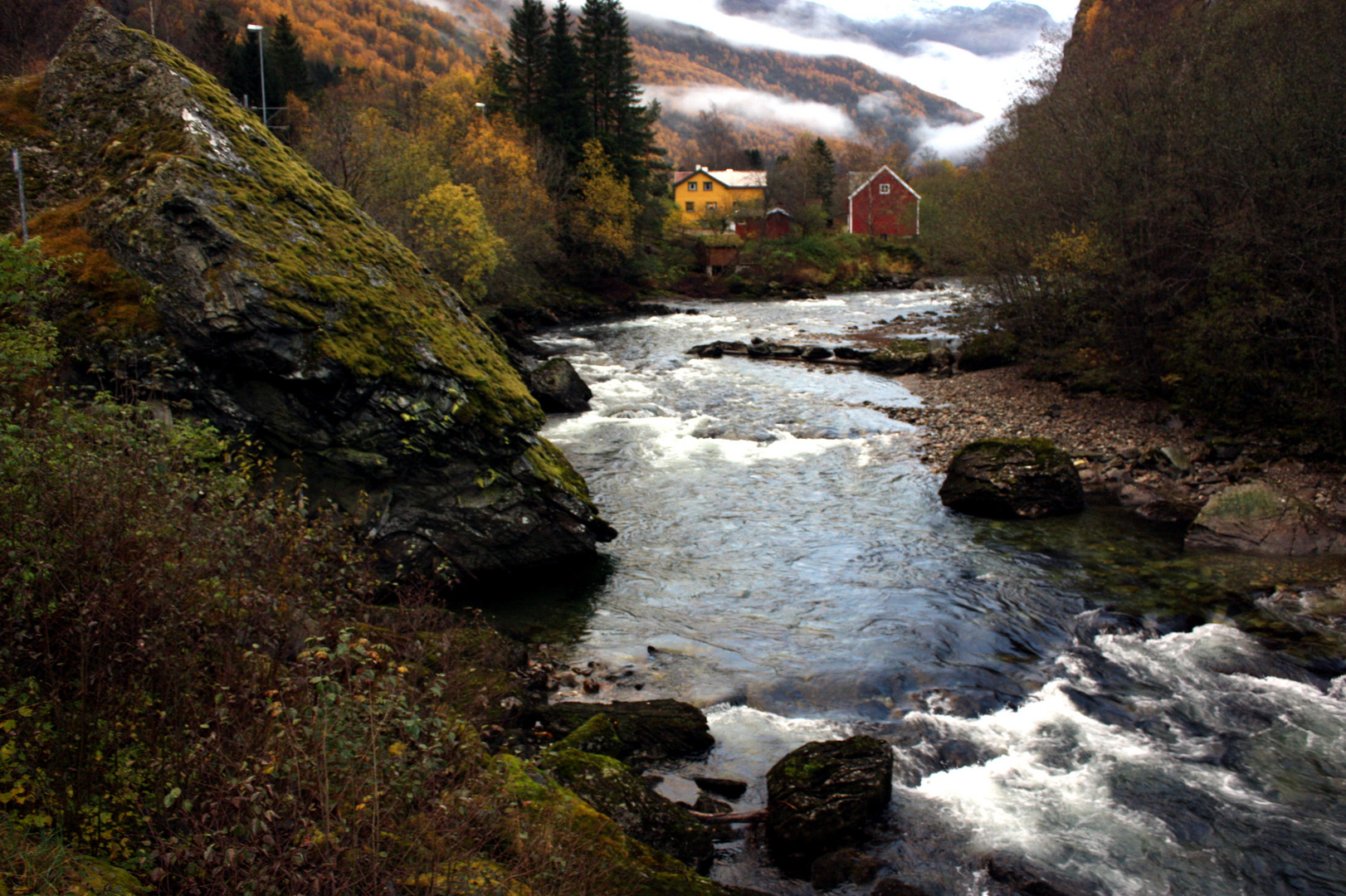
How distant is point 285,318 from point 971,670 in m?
9.61

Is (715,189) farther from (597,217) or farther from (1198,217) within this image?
(1198,217)

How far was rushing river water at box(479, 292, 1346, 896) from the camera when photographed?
7078 mm

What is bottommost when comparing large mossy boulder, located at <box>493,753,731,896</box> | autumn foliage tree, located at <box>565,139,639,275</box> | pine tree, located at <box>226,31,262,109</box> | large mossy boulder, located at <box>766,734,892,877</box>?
large mossy boulder, located at <box>766,734,892,877</box>

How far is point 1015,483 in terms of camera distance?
15.3m

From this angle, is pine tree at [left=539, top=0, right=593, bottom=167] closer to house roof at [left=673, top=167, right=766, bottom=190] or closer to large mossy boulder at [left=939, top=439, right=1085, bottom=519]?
large mossy boulder at [left=939, top=439, right=1085, bottom=519]

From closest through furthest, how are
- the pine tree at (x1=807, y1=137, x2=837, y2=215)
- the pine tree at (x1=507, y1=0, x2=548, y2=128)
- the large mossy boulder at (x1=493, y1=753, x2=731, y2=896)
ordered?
the large mossy boulder at (x1=493, y1=753, x2=731, y2=896) → the pine tree at (x1=507, y1=0, x2=548, y2=128) → the pine tree at (x1=807, y1=137, x2=837, y2=215)

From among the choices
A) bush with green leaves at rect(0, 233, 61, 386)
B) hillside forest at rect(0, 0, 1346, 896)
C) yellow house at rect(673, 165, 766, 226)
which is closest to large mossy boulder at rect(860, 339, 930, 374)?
hillside forest at rect(0, 0, 1346, 896)

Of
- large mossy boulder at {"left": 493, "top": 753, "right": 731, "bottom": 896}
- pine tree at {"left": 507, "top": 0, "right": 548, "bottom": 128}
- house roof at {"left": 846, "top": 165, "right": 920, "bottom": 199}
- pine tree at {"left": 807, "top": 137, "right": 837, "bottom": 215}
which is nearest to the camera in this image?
large mossy boulder at {"left": 493, "top": 753, "right": 731, "bottom": 896}

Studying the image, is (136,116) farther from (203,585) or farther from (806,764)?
(806,764)

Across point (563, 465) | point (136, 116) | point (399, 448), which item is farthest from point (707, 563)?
point (136, 116)

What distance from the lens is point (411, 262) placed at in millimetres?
13203

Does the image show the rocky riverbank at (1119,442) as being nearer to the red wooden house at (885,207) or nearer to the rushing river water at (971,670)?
the rushing river water at (971,670)

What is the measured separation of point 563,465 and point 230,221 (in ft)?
19.4

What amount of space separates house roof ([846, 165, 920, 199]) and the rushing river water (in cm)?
7300
